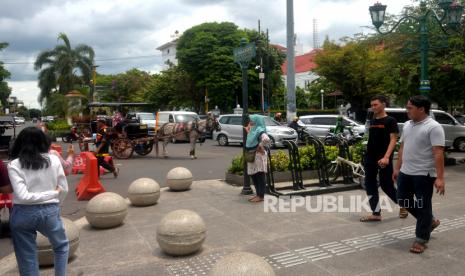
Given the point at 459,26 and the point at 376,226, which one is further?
the point at 459,26

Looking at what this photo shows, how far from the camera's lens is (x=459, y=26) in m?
12.7

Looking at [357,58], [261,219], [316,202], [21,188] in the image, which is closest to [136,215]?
[261,219]

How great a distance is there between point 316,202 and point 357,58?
996 inches

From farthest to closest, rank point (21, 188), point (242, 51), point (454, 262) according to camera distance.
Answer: point (242, 51), point (454, 262), point (21, 188)

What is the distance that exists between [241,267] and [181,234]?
187 centimetres

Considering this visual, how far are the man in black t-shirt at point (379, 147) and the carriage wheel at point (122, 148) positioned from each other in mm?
12020

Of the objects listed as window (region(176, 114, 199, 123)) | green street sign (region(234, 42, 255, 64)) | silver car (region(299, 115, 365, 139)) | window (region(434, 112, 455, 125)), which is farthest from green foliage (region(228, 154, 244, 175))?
window (region(176, 114, 199, 123))

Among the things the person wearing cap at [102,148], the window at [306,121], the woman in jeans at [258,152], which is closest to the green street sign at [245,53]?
the woman in jeans at [258,152]

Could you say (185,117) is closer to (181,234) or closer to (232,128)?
(232,128)

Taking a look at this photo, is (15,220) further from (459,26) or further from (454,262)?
(459,26)

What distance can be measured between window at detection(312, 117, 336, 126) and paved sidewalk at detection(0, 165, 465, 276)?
14102 mm

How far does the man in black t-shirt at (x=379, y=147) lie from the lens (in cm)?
616

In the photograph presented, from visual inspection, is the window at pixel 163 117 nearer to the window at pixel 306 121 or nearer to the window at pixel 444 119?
the window at pixel 306 121

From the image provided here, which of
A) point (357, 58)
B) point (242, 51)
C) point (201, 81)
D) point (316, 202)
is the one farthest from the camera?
point (201, 81)
